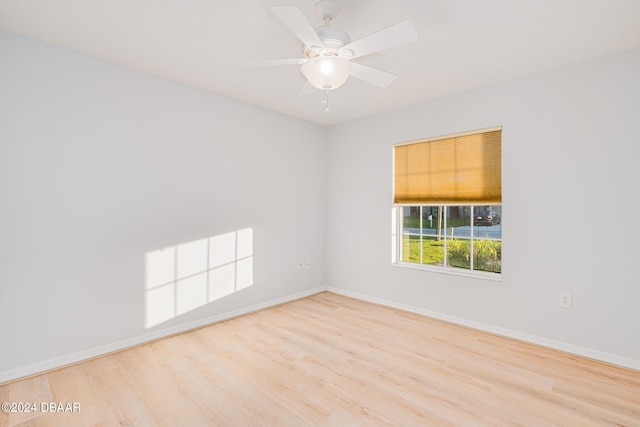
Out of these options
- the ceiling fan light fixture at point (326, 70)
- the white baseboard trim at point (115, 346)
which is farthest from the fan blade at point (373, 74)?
the white baseboard trim at point (115, 346)

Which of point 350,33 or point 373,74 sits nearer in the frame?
point 373,74

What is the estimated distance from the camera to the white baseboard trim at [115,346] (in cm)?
236

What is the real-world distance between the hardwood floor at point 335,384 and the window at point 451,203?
0.89 metres

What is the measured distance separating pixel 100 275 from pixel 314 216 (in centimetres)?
275

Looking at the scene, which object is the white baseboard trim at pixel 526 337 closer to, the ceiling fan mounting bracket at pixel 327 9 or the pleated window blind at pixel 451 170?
the pleated window blind at pixel 451 170

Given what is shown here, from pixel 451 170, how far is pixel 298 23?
2.58 metres

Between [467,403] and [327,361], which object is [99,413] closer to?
[327,361]

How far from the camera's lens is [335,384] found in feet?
7.61

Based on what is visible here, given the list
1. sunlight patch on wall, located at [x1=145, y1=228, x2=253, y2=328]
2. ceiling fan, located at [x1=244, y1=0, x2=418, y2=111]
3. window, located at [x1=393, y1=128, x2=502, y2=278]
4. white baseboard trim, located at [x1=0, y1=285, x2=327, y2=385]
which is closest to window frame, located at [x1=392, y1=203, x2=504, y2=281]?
window, located at [x1=393, y1=128, x2=502, y2=278]

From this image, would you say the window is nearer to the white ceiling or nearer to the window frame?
the window frame

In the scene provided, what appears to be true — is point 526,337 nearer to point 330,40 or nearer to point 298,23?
point 330,40

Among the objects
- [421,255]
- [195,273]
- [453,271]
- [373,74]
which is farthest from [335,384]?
[373,74]

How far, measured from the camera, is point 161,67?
2.89 m

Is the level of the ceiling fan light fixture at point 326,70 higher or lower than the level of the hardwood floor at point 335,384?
higher
